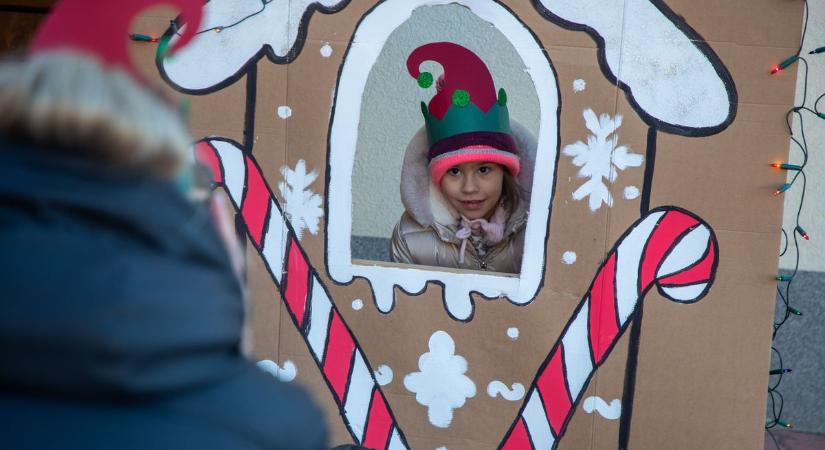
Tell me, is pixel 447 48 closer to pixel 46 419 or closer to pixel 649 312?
pixel 649 312

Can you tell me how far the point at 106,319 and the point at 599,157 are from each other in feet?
4.98

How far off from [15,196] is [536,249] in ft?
4.89

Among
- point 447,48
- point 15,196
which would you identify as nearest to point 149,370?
point 15,196

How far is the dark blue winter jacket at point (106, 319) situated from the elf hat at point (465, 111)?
5.64 ft

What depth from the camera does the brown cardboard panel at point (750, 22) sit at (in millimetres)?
1912

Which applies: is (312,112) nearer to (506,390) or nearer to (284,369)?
(284,369)

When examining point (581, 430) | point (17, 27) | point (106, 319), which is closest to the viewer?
point (106, 319)

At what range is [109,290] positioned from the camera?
0.69 meters

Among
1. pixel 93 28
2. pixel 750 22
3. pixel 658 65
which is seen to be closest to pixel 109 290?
pixel 93 28

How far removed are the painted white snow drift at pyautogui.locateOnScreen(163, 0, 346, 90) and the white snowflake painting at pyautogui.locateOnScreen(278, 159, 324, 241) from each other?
0.32m

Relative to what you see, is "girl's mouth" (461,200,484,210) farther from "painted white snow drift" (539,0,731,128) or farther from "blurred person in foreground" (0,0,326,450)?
"blurred person in foreground" (0,0,326,450)

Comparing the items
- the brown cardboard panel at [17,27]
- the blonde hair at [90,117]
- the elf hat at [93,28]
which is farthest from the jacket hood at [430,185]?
the brown cardboard panel at [17,27]

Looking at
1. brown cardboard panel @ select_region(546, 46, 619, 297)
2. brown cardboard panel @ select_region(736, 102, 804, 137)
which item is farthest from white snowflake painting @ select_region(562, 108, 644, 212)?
brown cardboard panel @ select_region(736, 102, 804, 137)

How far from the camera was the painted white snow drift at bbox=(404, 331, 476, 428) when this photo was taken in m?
2.08
